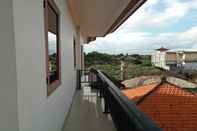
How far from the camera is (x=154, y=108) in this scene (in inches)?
317

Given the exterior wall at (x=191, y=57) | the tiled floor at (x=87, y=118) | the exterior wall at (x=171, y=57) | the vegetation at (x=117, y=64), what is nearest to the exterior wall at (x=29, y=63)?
the tiled floor at (x=87, y=118)

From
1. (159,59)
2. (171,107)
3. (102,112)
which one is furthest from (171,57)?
(102,112)

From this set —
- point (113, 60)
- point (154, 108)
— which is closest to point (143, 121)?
point (154, 108)

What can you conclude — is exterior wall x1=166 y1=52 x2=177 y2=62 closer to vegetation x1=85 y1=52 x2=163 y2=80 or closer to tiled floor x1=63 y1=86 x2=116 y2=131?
vegetation x1=85 y1=52 x2=163 y2=80

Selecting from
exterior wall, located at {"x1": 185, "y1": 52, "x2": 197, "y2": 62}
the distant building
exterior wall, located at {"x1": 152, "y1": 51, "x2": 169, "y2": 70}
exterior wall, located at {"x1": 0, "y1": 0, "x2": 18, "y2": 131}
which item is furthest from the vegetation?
exterior wall, located at {"x1": 0, "y1": 0, "x2": 18, "y2": 131}

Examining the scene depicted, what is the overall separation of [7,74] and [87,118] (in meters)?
3.20

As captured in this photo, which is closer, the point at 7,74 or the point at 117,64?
the point at 7,74

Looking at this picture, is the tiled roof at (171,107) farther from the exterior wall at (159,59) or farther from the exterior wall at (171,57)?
the exterior wall at (171,57)

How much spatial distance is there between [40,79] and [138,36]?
89.9 feet

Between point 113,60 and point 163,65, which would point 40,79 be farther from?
point 163,65

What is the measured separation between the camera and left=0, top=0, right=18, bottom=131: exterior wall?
3.86 feet

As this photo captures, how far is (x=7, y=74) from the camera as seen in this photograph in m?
1.20

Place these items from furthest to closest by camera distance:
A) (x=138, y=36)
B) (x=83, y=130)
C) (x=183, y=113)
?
(x=138, y=36)
(x=183, y=113)
(x=83, y=130)

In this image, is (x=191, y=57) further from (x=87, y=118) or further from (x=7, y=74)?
(x=7, y=74)
